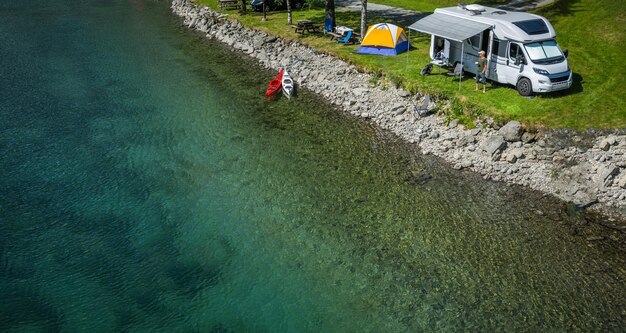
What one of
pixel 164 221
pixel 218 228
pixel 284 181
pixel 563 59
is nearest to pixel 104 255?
pixel 164 221

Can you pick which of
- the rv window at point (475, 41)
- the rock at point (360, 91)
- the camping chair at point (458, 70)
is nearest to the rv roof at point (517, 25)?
the rv window at point (475, 41)

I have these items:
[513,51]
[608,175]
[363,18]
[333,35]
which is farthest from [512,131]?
[333,35]

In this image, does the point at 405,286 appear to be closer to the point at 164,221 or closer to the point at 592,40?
the point at 164,221

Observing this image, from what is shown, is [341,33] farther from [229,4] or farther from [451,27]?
[229,4]

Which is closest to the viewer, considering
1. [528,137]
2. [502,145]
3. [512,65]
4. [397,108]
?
[528,137]

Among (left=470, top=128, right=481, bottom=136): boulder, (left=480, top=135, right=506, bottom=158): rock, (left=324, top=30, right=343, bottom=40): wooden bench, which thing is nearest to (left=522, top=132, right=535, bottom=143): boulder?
(left=480, top=135, right=506, bottom=158): rock

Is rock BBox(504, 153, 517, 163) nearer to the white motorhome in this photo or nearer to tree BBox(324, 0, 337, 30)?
the white motorhome
